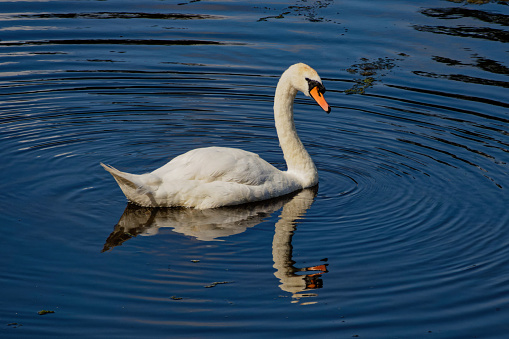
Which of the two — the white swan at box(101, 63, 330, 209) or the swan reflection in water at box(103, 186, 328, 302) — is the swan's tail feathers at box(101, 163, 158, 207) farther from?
the swan reflection in water at box(103, 186, 328, 302)

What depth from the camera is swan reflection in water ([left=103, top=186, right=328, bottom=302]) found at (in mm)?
8234

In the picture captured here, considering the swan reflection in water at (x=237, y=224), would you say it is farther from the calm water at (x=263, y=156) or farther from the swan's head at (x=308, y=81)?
the swan's head at (x=308, y=81)

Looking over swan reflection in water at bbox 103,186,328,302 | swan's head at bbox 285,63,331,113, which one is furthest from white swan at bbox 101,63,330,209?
swan reflection in water at bbox 103,186,328,302

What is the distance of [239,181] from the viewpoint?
10.4 meters

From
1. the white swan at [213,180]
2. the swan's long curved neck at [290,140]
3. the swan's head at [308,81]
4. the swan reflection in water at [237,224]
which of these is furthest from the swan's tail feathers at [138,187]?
the swan's head at [308,81]

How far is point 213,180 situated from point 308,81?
213 centimetres

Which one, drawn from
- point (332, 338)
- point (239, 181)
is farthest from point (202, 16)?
point (332, 338)

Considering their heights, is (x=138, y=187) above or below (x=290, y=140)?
below

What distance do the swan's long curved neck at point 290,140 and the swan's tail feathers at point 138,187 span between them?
2309mm

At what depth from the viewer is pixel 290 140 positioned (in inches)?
452

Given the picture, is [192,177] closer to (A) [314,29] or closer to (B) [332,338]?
(B) [332,338]

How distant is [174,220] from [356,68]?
7806 millimetres

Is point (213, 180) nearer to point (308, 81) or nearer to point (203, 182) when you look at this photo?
point (203, 182)

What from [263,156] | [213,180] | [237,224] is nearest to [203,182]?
[213,180]
